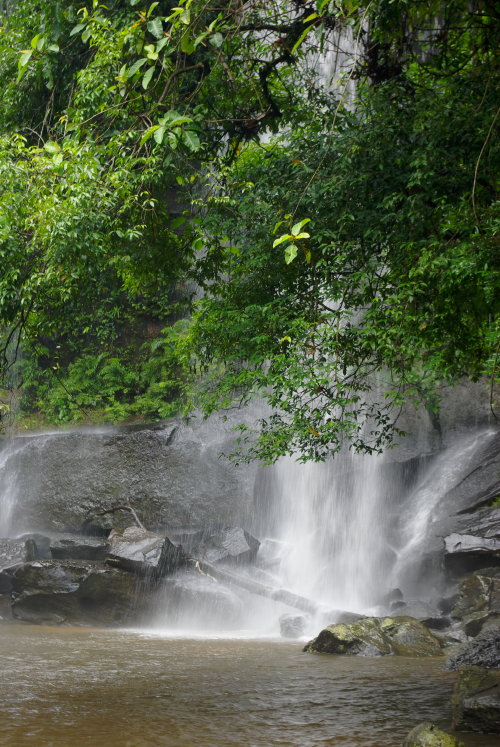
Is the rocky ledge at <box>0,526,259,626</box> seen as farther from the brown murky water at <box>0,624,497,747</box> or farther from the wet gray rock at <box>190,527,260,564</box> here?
the brown murky water at <box>0,624,497,747</box>

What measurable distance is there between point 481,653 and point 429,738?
3225mm

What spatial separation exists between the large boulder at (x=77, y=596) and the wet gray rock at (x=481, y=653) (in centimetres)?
610

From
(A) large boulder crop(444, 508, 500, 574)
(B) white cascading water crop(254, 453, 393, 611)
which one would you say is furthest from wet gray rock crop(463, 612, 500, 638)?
(B) white cascading water crop(254, 453, 393, 611)

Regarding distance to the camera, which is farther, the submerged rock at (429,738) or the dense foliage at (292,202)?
the dense foliage at (292,202)

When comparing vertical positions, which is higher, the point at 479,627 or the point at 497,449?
the point at 497,449

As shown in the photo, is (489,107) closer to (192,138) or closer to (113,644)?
→ (192,138)

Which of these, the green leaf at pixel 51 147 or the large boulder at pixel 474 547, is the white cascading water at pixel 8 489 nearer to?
the large boulder at pixel 474 547

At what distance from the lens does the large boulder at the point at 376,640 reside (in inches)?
310

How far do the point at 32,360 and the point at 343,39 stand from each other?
478 inches

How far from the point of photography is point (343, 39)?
13.6 meters

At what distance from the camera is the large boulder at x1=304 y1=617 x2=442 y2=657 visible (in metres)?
7.87

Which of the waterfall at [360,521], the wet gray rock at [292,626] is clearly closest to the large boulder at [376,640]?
the wet gray rock at [292,626]

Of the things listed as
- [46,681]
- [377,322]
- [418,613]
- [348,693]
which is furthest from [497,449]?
[46,681]

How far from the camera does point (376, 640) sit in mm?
8078
